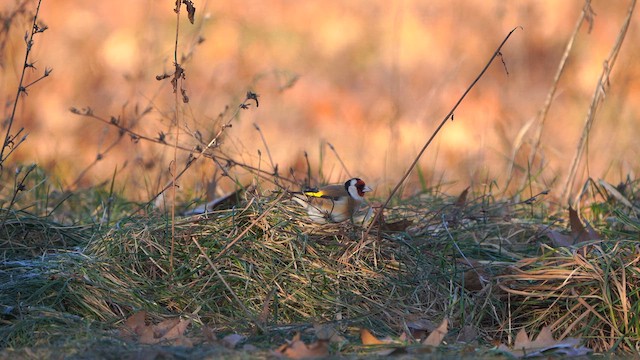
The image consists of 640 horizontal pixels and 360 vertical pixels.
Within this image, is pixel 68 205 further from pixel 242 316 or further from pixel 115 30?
pixel 115 30

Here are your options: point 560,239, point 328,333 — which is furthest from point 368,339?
point 560,239

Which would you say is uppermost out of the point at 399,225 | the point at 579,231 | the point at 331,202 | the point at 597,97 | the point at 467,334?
the point at 597,97

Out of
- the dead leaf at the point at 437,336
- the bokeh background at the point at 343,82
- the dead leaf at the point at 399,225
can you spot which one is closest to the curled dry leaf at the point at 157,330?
the dead leaf at the point at 437,336

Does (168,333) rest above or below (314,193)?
below

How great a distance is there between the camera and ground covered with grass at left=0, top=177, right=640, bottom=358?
2.79 meters

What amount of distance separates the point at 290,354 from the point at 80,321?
0.78m

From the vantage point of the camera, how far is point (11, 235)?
3.44 m

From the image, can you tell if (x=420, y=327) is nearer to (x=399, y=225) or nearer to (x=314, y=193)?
(x=399, y=225)

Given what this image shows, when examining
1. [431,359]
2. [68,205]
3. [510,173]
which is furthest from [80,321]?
[510,173]

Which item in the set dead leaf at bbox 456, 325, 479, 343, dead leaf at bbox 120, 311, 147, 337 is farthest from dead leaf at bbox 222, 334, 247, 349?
dead leaf at bbox 456, 325, 479, 343

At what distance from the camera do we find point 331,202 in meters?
3.43

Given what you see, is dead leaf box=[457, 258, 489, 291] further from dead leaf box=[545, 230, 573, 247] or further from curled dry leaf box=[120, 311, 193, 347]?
curled dry leaf box=[120, 311, 193, 347]

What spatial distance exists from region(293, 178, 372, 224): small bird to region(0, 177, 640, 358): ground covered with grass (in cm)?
4

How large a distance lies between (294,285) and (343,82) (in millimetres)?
5304
